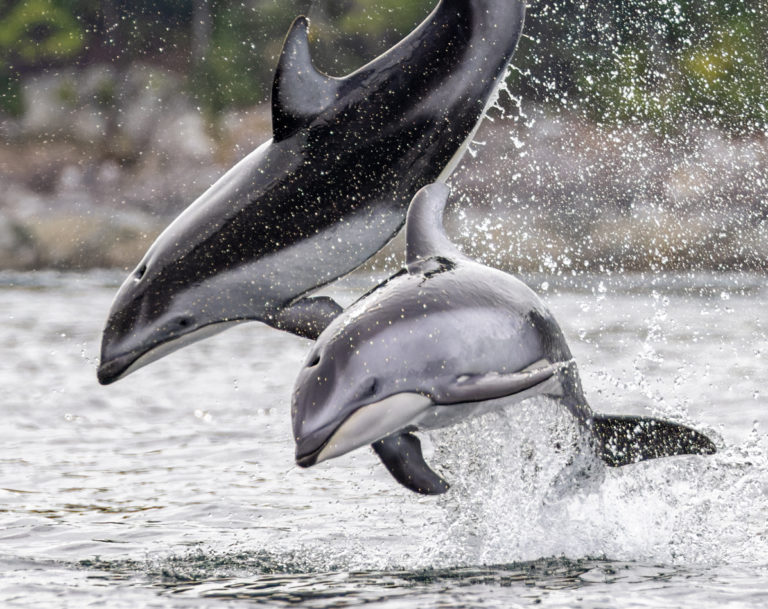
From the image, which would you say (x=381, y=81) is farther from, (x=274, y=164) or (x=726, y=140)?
(x=726, y=140)

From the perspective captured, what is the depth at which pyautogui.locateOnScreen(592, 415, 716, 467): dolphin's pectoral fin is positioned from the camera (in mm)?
7324

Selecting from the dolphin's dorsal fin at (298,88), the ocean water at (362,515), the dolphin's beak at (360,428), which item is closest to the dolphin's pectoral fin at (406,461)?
the ocean water at (362,515)

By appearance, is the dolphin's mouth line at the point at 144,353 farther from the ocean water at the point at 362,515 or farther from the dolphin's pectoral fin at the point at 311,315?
the ocean water at the point at 362,515

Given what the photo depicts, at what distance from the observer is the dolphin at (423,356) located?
5.99 meters

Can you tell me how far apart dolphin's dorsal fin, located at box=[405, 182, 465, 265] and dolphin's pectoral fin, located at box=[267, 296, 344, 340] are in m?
0.90

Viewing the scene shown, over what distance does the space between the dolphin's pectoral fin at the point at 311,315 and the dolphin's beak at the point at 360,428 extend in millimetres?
1637

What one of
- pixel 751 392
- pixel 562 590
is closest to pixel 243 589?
pixel 562 590

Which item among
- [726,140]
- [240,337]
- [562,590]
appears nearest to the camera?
[562,590]

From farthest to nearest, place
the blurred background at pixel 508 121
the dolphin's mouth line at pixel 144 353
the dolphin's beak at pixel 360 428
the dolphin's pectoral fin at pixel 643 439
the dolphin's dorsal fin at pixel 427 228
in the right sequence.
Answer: the blurred background at pixel 508 121, the dolphin's mouth line at pixel 144 353, the dolphin's pectoral fin at pixel 643 439, the dolphin's dorsal fin at pixel 427 228, the dolphin's beak at pixel 360 428

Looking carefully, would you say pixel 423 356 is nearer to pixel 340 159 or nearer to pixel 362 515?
pixel 340 159

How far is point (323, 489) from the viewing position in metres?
9.92

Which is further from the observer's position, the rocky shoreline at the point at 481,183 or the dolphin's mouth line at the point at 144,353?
the rocky shoreline at the point at 481,183

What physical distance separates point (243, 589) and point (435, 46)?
3.32 meters

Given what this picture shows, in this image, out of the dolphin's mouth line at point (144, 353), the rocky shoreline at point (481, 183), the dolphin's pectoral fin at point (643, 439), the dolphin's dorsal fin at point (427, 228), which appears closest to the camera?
the dolphin's dorsal fin at point (427, 228)
